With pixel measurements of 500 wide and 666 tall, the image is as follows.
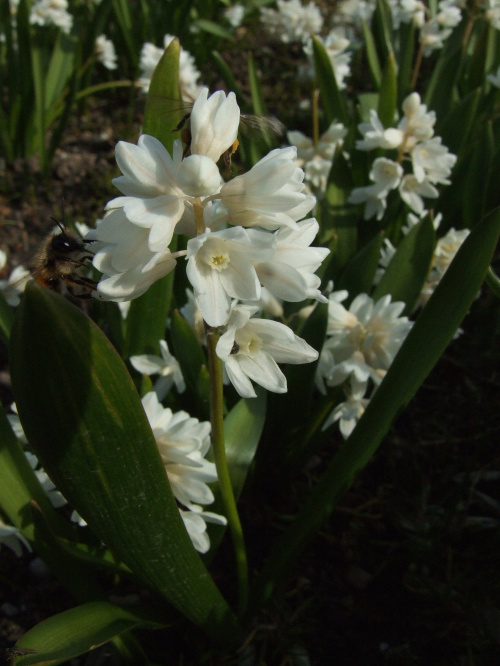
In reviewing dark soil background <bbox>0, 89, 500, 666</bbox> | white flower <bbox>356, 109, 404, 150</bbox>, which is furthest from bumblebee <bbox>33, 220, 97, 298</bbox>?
white flower <bbox>356, 109, 404, 150</bbox>

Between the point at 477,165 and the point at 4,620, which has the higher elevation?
the point at 477,165

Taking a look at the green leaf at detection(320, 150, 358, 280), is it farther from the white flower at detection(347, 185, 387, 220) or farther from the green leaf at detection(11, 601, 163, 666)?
the green leaf at detection(11, 601, 163, 666)

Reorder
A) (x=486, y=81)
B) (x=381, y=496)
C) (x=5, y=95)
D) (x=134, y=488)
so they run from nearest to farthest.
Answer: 1. (x=134, y=488)
2. (x=381, y=496)
3. (x=486, y=81)
4. (x=5, y=95)

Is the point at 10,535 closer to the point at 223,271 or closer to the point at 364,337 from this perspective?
the point at 223,271

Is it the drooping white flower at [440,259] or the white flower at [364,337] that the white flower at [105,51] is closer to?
the drooping white flower at [440,259]

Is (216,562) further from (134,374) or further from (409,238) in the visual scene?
(409,238)

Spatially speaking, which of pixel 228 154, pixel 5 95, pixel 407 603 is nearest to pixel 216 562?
pixel 407 603
